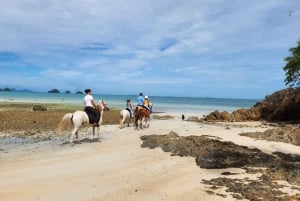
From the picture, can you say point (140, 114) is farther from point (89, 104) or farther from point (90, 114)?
point (89, 104)

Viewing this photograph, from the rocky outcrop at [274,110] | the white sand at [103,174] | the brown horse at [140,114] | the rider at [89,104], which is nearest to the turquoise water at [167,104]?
the rocky outcrop at [274,110]

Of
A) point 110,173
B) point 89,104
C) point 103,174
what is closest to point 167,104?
point 89,104

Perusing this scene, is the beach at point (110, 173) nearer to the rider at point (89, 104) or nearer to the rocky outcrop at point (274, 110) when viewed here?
the rider at point (89, 104)

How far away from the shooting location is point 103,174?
10461 mm

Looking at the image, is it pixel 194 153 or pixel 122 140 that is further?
pixel 122 140

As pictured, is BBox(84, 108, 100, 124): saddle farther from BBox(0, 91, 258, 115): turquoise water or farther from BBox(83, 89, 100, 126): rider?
BBox(0, 91, 258, 115): turquoise water

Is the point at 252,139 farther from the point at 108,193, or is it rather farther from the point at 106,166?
the point at 108,193

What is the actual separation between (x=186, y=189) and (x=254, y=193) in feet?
5.43

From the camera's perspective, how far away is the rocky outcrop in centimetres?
2750

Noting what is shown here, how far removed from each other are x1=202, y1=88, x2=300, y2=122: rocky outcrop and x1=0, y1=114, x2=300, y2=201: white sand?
13.9m

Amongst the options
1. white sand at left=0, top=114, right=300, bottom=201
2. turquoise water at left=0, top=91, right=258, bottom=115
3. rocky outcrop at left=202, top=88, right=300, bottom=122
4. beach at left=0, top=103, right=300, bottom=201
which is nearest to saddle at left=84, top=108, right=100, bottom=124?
beach at left=0, top=103, right=300, bottom=201

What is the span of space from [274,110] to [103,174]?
22184mm

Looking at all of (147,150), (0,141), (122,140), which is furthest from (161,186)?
(0,141)

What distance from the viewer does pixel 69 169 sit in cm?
1107
